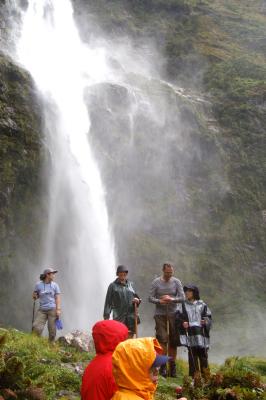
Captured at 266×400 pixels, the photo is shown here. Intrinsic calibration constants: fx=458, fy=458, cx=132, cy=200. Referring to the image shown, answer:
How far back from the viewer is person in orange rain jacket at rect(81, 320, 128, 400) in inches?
144

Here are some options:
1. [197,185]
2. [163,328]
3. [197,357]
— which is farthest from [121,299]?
[197,185]

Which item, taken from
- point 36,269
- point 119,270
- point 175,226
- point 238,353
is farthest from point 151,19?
point 119,270

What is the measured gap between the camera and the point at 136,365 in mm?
3312

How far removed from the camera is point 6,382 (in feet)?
16.5

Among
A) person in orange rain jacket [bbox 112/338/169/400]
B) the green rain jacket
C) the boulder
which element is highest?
the green rain jacket

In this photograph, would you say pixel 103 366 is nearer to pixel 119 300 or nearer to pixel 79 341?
pixel 119 300

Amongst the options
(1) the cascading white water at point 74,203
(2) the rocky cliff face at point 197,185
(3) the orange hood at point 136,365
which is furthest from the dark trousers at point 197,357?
(2) the rocky cliff face at point 197,185

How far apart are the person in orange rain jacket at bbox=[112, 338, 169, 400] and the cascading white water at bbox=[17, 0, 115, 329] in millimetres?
16972

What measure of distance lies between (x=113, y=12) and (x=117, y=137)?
82.8 ft

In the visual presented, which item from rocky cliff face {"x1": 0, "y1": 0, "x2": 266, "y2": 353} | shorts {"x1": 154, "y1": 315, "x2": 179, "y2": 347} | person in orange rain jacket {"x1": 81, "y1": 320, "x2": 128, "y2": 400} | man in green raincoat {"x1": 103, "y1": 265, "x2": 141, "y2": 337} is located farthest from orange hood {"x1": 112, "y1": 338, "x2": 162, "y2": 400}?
rocky cliff face {"x1": 0, "y1": 0, "x2": 266, "y2": 353}

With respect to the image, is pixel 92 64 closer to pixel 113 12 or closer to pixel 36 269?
pixel 113 12

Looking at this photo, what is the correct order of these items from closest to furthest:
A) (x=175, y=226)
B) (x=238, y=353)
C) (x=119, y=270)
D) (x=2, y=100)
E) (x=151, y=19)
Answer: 1. (x=119, y=270)
2. (x=238, y=353)
3. (x=2, y=100)
4. (x=175, y=226)
5. (x=151, y=19)

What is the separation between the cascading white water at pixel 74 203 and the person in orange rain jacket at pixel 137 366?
17.0 m

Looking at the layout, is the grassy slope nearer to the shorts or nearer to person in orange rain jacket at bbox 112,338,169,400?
the shorts
